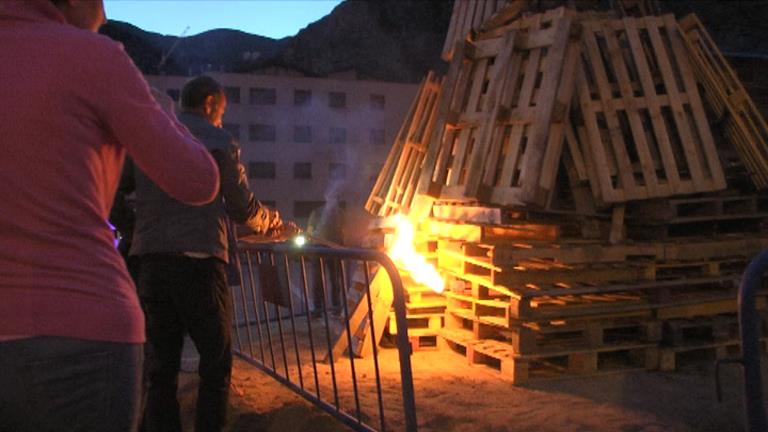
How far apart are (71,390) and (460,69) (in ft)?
22.1

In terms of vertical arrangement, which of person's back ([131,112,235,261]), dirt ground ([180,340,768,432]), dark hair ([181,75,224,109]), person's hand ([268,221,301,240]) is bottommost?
dirt ground ([180,340,768,432])

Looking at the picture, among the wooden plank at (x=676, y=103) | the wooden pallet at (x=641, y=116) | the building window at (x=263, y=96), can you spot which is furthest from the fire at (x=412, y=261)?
the building window at (x=263, y=96)

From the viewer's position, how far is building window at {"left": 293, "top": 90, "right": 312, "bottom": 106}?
91.6 feet

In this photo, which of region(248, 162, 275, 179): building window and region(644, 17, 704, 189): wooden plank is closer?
region(644, 17, 704, 189): wooden plank

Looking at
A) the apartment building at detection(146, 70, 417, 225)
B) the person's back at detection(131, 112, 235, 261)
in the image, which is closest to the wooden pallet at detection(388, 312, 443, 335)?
the person's back at detection(131, 112, 235, 261)

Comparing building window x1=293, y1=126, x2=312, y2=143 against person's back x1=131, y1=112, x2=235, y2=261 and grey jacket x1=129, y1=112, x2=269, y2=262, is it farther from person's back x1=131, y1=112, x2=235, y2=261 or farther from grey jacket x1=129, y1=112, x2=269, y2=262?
person's back x1=131, y1=112, x2=235, y2=261

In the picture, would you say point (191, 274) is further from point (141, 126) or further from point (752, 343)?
point (752, 343)

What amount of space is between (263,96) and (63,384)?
26437 millimetres

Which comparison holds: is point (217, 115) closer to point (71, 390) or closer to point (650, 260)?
point (71, 390)

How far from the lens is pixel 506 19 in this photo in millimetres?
8938

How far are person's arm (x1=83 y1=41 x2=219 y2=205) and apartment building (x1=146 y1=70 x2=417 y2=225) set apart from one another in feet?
80.3

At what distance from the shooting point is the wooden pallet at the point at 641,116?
6.86 metres

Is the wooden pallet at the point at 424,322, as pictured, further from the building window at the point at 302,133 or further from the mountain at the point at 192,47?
the mountain at the point at 192,47

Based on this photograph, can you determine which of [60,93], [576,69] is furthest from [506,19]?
[60,93]
